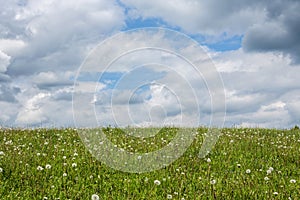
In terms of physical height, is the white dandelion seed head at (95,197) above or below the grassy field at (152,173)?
below

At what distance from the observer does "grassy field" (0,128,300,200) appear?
29.3ft

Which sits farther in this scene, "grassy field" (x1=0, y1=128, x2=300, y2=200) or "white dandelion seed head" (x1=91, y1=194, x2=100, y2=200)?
"grassy field" (x1=0, y1=128, x2=300, y2=200)

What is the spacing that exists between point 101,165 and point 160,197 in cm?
316

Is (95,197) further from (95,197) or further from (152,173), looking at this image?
(152,173)

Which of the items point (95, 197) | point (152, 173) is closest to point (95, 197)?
point (95, 197)

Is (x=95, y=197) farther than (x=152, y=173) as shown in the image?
No

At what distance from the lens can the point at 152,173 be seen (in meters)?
10.6

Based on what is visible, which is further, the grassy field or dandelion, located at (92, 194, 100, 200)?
the grassy field

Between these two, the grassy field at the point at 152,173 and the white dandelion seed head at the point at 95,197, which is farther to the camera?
the grassy field at the point at 152,173

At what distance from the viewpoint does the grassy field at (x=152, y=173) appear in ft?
29.3

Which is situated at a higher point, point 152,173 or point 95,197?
point 152,173

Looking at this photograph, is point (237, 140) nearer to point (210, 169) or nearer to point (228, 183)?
point (210, 169)

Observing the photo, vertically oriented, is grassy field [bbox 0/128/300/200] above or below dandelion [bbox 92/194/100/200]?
above

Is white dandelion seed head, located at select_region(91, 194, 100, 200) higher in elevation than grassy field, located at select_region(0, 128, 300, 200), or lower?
lower
